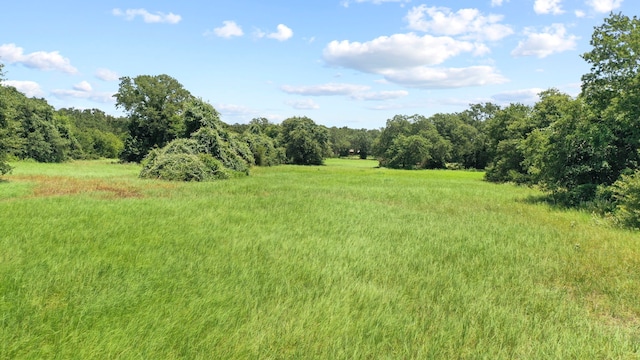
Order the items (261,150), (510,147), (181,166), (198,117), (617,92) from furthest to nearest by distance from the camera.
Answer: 1. (261,150)
2. (510,147)
3. (198,117)
4. (181,166)
5. (617,92)

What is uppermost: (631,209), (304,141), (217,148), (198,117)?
(198,117)

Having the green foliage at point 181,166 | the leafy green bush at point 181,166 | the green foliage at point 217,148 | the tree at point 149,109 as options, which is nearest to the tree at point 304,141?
the tree at point 149,109

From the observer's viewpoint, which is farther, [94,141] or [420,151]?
[94,141]

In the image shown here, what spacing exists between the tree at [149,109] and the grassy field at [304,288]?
1613 inches

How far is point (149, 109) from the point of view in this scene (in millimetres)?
50562

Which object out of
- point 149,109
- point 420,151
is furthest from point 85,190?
point 420,151

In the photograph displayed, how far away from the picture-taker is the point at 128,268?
7.39m

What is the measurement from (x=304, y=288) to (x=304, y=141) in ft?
227

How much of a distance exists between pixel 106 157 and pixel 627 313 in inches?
3734

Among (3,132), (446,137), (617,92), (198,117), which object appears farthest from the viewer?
(446,137)

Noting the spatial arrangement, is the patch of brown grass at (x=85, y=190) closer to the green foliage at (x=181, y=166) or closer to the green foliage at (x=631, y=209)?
the green foliage at (x=181, y=166)

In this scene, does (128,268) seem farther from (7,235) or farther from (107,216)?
(107,216)

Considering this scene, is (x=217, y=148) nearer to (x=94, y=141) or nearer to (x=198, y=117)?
(x=198, y=117)

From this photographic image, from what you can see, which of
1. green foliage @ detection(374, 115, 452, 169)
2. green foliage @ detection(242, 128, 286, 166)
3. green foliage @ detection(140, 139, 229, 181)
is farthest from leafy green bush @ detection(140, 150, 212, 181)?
green foliage @ detection(374, 115, 452, 169)
